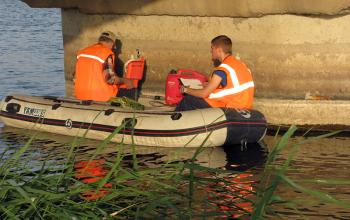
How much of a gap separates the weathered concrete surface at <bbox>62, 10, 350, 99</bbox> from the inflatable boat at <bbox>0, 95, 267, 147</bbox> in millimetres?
1278

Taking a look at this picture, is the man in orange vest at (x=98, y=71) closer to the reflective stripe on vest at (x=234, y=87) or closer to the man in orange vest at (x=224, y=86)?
the man in orange vest at (x=224, y=86)

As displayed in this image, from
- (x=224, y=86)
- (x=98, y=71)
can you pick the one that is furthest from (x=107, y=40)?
(x=224, y=86)

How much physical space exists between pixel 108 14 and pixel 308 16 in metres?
3.65

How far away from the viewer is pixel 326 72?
1190 cm

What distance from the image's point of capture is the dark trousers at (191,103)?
36.4ft

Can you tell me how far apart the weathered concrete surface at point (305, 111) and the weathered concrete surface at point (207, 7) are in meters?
1.22

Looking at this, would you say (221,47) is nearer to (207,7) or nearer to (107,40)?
(207,7)

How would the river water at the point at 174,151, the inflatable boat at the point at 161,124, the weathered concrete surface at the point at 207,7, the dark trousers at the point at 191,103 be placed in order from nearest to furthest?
the river water at the point at 174,151, the inflatable boat at the point at 161,124, the dark trousers at the point at 191,103, the weathered concrete surface at the point at 207,7

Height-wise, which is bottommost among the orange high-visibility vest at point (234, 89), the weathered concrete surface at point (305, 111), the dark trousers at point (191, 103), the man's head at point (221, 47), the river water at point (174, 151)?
the river water at point (174, 151)

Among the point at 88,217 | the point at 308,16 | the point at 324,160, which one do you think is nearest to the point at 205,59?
the point at 308,16

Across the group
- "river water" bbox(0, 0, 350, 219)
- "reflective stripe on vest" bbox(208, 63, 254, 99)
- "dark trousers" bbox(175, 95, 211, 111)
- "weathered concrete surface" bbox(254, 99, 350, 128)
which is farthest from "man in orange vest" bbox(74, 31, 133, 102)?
"weathered concrete surface" bbox(254, 99, 350, 128)

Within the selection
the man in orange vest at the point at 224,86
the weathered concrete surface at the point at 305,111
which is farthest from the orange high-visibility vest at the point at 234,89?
the weathered concrete surface at the point at 305,111

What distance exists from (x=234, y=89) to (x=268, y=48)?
1470 millimetres

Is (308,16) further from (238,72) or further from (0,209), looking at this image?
(0,209)
